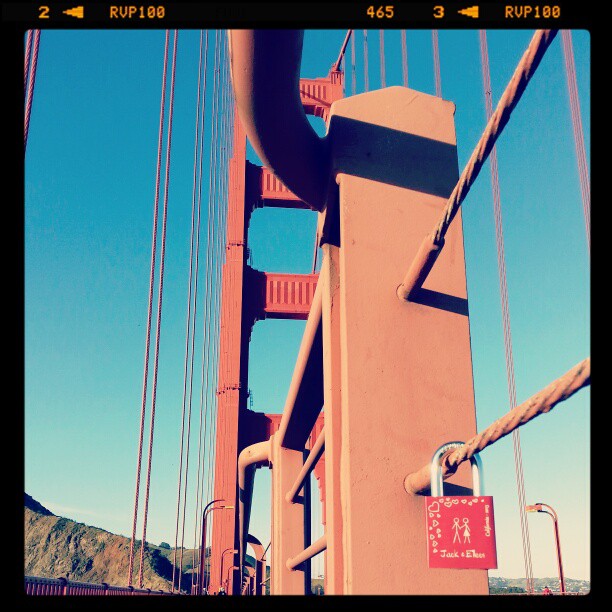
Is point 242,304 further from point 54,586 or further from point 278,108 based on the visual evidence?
point 278,108

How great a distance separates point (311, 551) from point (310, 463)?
72 centimetres

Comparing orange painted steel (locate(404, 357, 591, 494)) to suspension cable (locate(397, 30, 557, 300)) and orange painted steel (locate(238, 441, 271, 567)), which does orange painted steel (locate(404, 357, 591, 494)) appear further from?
orange painted steel (locate(238, 441, 271, 567))

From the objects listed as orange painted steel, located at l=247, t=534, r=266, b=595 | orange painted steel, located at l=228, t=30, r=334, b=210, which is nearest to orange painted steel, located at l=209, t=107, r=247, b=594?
orange painted steel, located at l=247, t=534, r=266, b=595

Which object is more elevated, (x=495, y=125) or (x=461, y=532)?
(x=495, y=125)

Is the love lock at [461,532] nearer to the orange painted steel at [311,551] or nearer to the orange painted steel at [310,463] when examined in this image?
the orange painted steel at [311,551]

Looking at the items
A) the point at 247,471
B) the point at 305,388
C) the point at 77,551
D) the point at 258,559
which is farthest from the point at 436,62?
the point at 77,551

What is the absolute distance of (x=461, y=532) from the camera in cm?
180

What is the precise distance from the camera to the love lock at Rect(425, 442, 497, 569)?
69.0 inches
